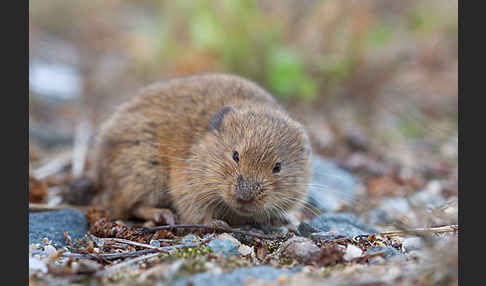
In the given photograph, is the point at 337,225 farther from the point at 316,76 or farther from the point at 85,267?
the point at 316,76

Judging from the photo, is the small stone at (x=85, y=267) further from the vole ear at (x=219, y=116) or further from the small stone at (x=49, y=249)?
the vole ear at (x=219, y=116)

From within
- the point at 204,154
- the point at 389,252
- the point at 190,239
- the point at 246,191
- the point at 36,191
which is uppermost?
the point at 204,154

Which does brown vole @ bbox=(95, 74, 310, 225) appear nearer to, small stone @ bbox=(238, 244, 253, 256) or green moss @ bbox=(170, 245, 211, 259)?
small stone @ bbox=(238, 244, 253, 256)

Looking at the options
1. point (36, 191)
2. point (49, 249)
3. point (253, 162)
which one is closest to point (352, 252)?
point (253, 162)

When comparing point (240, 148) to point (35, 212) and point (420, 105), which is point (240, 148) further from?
point (420, 105)

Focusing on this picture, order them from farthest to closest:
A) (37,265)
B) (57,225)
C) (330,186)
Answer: (330,186) → (57,225) → (37,265)

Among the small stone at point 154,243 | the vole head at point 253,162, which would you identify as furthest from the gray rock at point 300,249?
the small stone at point 154,243

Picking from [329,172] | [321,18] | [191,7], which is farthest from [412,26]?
[329,172]
